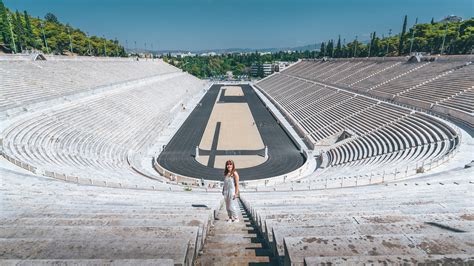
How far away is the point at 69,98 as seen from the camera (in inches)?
1019

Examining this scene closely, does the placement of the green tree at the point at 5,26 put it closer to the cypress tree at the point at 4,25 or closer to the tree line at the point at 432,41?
the cypress tree at the point at 4,25

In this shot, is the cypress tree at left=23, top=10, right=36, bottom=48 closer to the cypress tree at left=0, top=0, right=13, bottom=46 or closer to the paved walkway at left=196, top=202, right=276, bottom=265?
the cypress tree at left=0, top=0, right=13, bottom=46

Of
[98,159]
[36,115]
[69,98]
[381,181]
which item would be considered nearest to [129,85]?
[69,98]

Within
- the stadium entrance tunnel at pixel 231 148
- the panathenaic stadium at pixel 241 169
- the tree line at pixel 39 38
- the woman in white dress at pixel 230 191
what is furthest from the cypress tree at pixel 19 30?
the woman in white dress at pixel 230 191

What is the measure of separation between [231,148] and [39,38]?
6623 centimetres

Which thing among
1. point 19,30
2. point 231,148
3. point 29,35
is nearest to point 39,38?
point 29,35

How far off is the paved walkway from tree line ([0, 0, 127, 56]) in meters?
59.7

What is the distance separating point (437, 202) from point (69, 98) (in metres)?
28.9

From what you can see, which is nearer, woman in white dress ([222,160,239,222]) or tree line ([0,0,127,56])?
woman in white dress ([222,160,239,222])

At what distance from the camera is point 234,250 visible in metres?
3.82

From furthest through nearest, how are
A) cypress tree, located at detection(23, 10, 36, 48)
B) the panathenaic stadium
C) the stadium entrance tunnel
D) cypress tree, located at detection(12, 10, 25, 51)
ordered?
cypress tree, located at detection(23, 10, 36, 48) < cypress tree, located at detection(12, 10, 25, 51) < the stadium entrance tunnel < the panathenaic stadium

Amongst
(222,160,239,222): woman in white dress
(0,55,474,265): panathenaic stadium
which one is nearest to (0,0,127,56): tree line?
(0,55,474,265): panathenaic stadium

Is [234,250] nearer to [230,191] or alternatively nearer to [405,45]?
[230,191]

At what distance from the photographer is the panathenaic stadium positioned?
317 cm
